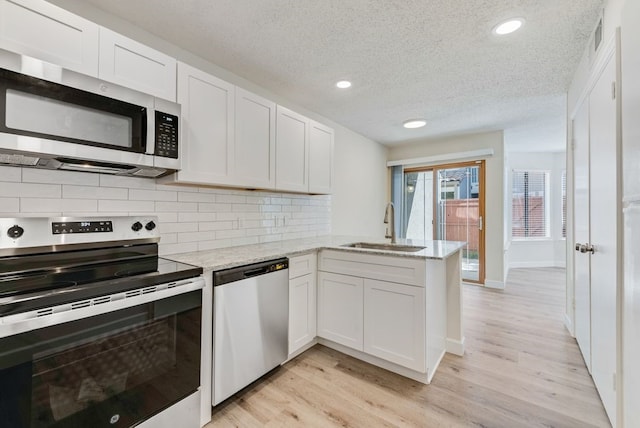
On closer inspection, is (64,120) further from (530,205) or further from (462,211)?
(530,205)

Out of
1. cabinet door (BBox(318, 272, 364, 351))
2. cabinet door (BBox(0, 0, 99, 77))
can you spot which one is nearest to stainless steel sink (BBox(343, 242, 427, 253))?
cabinet door (BBox(318, 272, 364, 351))

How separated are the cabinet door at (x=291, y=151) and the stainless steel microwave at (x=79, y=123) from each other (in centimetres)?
99

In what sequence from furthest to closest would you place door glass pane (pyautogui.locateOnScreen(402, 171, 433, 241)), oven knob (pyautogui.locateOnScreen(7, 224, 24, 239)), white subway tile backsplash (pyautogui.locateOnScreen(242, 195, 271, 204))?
1. door glass pane (pyautogui.locateOnScreen(402, 171, 433, 241))
2. white subway tile backsplash (pyautogui.locateOnScreen(242, 195, 271, 204))
3. oven knob (pyautogui.locateOnScreen(7, 224, 24, 239))

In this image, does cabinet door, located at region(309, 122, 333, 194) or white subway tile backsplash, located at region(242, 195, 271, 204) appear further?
cabinet door, located at region(309, 122, 333, 194)

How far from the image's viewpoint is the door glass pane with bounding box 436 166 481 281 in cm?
470

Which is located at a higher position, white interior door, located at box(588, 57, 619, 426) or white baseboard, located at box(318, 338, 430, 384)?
white interior door, located at box(588, 57, 619, 426)

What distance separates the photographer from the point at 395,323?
207cm

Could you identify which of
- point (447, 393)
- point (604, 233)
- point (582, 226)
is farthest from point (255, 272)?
point (582, 226)

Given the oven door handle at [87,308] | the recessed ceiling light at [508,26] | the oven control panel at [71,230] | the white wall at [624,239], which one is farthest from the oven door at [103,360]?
the recessed ceiling light at [508,26]

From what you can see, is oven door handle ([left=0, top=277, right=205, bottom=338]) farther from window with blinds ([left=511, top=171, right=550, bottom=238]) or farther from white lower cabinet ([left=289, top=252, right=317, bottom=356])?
window with blinds ([left=511, top=171, right=550, bottom=238])

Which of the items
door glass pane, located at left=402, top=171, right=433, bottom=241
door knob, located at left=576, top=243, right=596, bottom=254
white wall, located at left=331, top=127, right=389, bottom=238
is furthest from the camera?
door glass pane, located at left=402, top=171, right=433, bottom=241

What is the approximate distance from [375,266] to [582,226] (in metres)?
1.77

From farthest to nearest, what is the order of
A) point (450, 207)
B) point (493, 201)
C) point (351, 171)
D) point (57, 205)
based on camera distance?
1. point (450, 207)
2. point (493, 201)
3. point (351, 171)
4. point (57, 205)

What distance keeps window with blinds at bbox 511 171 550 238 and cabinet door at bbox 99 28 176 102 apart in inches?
280
